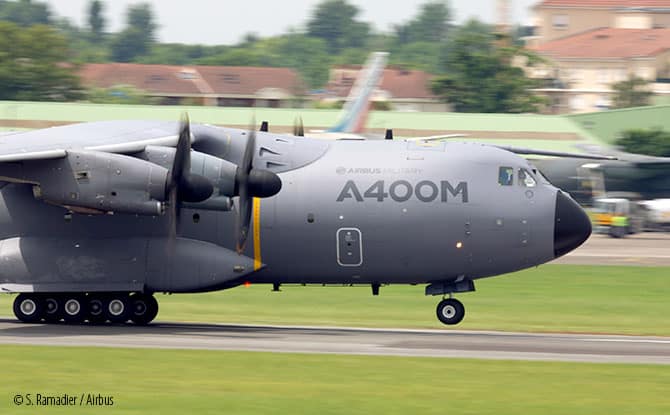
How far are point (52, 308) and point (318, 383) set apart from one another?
35.3ft

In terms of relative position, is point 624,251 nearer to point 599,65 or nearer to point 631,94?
point 631,94

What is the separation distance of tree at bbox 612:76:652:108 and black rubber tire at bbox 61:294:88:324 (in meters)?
119

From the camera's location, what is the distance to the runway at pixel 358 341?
79.3ft

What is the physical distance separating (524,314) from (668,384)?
1256 cm

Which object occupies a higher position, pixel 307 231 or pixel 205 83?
pixel 205 83

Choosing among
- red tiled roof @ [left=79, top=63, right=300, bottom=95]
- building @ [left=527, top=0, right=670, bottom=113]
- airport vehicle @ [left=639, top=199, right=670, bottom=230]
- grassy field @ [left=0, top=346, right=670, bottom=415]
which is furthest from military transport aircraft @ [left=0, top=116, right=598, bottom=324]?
red tiled roof @ [left=79, top=63, right=300, bottom=95]

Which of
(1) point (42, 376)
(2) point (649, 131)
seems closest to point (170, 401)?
(1) point (42, 376)

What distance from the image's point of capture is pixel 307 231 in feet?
92.7

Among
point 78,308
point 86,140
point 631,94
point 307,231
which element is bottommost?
point 78,308

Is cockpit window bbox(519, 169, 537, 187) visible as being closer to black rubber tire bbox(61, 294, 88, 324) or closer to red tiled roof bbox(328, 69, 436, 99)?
black rubber tire bbox(61, 294, 88, 324)

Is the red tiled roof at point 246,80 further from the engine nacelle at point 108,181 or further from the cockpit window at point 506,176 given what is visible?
the engine nacelle at point 108,181

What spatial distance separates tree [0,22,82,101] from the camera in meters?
123

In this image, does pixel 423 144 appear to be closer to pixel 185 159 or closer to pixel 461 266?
pixel 461 266

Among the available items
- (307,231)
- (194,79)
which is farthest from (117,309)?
(194,79)
